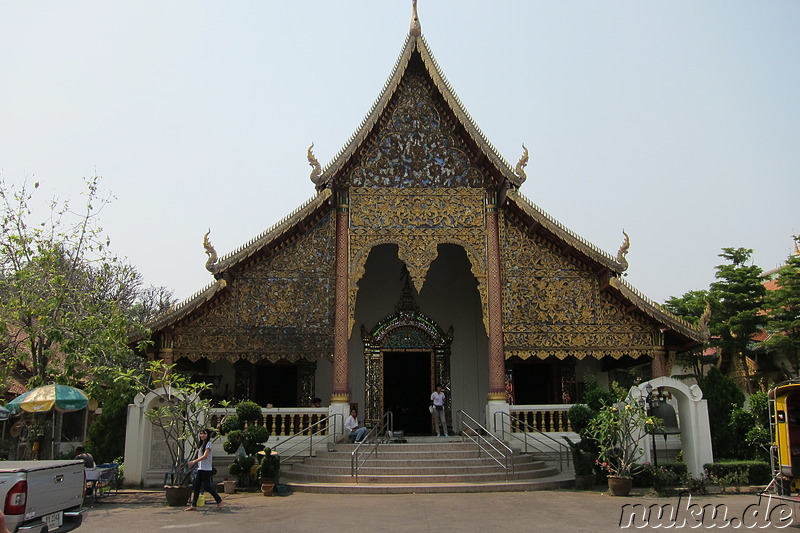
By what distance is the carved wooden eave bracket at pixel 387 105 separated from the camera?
12875 mm

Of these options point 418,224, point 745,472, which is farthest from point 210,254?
point 745,472

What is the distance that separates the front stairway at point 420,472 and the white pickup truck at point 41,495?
4.38m

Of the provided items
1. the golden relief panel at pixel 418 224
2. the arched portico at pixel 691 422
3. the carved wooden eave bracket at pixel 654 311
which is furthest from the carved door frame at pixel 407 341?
the arched portico at pixel 691 422

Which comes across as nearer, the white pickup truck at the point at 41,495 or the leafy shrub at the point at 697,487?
the white pickup truck at the point at 41,495

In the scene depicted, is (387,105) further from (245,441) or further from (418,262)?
(245,441)

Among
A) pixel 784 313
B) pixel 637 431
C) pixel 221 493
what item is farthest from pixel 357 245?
pixel 784 313

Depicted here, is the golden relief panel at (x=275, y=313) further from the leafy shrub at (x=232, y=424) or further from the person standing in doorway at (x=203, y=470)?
the person standing in doorway at (x=203, y=470)

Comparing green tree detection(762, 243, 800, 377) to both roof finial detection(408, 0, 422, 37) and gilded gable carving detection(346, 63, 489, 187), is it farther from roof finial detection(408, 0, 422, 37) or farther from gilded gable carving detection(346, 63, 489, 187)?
roof finial detection(408, 0, 422, 37)

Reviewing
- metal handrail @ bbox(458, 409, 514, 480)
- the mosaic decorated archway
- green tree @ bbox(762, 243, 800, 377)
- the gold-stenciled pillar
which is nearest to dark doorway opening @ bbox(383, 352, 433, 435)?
the mosaic decorated archway

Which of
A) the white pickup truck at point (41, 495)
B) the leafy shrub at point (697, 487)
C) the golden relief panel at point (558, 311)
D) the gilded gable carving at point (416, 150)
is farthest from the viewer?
the gilded gable carving at point (416, 150)

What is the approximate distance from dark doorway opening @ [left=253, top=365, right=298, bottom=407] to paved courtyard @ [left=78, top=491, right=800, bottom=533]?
5.17m

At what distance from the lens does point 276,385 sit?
15094 mm

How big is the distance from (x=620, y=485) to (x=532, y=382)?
6185mm

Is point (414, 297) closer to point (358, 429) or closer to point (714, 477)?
point (358, 429)
